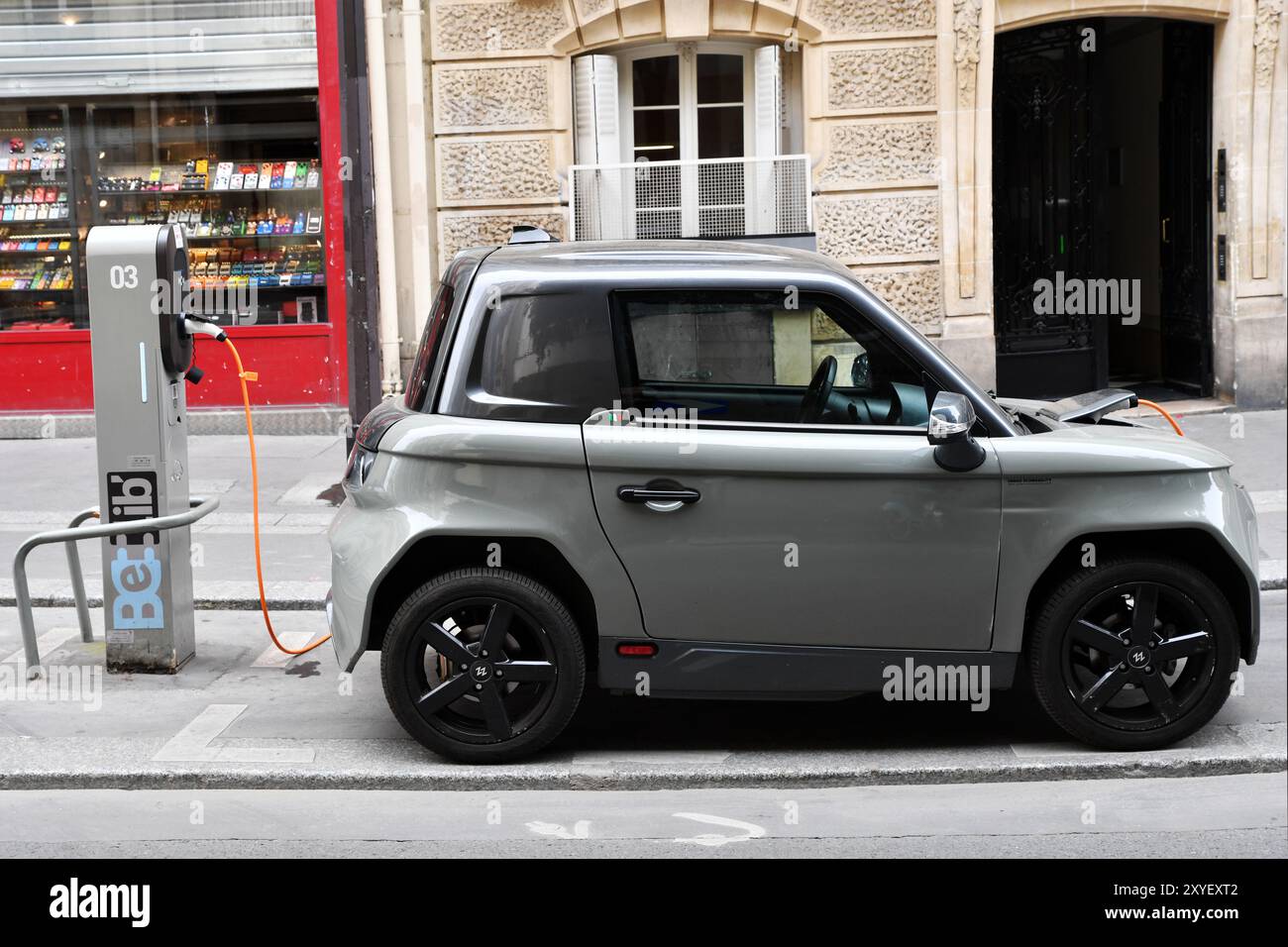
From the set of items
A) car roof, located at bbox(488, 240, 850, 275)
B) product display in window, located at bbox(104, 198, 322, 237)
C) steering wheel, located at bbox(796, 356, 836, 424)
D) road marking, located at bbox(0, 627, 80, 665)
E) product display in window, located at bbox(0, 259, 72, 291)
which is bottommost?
road marking, located at bbox(0, 627, 80, 665)

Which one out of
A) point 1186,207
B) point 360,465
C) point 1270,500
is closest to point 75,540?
point 360,465

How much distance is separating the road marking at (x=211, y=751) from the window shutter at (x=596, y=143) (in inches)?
294

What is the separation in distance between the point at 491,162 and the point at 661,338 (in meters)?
7.69

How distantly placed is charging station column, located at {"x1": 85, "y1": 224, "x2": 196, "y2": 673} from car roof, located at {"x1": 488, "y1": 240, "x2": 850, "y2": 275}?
59.7 inches

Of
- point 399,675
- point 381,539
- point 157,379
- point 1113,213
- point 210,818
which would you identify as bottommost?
point 210,818

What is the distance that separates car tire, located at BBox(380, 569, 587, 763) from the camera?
5215 millimetres

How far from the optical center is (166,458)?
20.7ft

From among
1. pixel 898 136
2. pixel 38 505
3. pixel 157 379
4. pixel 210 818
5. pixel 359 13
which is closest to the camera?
pixel 210 818

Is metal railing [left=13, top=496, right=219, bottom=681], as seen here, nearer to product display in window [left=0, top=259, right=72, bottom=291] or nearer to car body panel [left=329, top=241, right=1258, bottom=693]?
car body panel [left=329, top=241, right=1258, bottom=693]

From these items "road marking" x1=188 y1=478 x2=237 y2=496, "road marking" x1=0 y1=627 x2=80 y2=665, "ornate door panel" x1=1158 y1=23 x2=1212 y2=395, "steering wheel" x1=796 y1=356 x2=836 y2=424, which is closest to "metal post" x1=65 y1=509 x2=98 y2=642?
"road marking" x1=0 y1=627 x2=80 y2=665

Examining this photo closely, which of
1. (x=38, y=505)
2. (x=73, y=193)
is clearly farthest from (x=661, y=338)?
(x=73, y=193)

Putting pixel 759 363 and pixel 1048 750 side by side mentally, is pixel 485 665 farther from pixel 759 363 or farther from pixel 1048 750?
pixel 1048 750

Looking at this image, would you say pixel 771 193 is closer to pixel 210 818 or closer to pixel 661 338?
pixel 661 338

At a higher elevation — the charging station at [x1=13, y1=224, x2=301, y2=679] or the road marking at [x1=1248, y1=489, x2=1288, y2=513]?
the charging station at [x1=13, y1=224, x2=301, y2=679]
